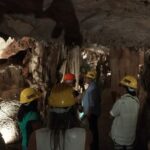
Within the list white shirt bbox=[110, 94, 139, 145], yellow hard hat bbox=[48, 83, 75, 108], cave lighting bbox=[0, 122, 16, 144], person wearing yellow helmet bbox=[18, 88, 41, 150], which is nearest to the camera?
yellow hard hat bbox=[48, 83, 75, 108]

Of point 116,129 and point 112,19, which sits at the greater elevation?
point 112,19

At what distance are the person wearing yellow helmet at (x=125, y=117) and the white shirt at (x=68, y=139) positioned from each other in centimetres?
243

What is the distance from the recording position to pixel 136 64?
829 centimetres

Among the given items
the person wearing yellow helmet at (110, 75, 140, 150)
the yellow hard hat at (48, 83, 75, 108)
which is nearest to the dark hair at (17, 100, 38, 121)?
the person wearing yellow helmet at (110, 75, 140, 150)

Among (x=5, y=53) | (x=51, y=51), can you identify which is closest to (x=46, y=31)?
(x=51, y=51)

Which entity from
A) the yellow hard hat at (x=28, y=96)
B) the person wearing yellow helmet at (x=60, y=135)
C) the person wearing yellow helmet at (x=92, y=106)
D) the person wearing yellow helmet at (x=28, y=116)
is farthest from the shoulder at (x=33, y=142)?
the person wearing yellow helmet at (x=92, y=106)

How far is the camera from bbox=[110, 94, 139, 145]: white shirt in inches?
215

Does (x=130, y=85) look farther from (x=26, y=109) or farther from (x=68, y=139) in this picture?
(x=68, y=139)

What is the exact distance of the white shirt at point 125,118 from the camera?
5470 mm

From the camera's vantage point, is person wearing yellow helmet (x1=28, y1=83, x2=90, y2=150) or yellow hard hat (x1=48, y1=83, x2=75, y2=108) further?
yellow hard hat (x1=48, y1=83, x2=75, y2=108)

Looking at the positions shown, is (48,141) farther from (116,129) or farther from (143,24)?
(116,129)

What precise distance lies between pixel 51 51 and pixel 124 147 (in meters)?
4.81

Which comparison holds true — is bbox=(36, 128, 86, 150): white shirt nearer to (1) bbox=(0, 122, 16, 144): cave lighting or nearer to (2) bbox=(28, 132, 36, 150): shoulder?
(2) bbox=(28, 132, 36, 150): shoulder

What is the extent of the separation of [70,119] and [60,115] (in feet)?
0.28
